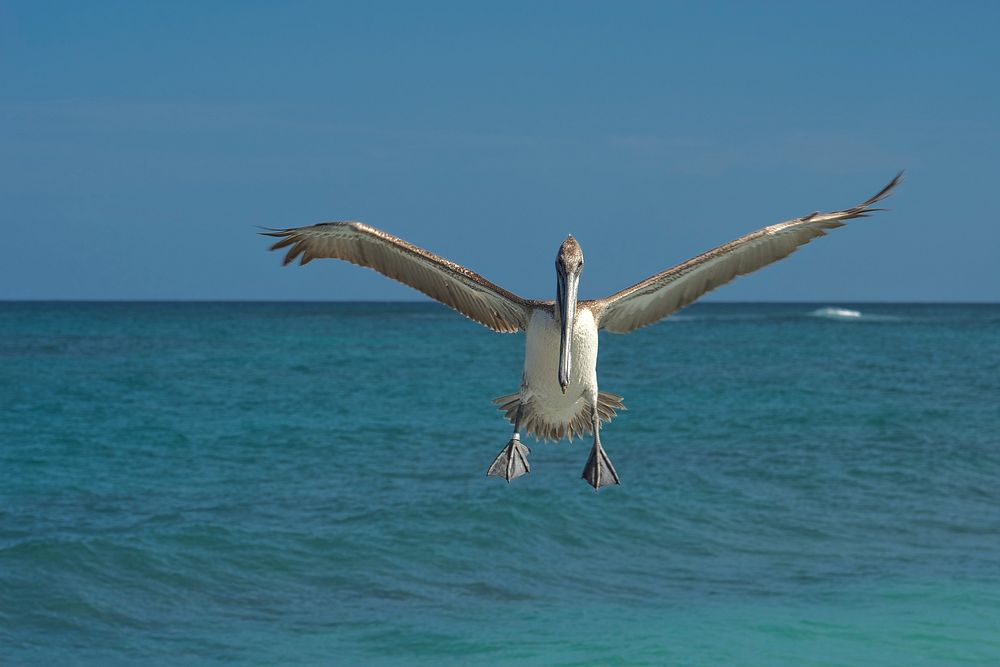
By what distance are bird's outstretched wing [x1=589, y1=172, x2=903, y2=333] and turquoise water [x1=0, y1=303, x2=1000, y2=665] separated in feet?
10.7

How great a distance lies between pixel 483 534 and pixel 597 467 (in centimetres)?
593

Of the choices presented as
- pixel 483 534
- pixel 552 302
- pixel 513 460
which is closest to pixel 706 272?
pixel 552 302

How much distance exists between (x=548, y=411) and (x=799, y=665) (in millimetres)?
3614

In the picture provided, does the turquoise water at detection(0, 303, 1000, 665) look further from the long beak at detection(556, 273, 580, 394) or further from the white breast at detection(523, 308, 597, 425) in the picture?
the long beak at detection(556, 273, 580, 394)

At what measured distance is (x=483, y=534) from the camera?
567 inches

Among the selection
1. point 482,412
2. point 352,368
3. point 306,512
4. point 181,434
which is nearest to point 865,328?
point 352,368

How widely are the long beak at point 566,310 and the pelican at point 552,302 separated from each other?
0.48 m

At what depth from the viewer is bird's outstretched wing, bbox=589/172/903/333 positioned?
843 cm

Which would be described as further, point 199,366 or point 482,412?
point 199,366

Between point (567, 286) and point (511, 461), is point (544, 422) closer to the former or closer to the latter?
point (511, 461)

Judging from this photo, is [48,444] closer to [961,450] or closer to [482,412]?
[482,412]

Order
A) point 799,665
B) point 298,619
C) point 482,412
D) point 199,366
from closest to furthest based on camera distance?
point 799,665 < point 298,619 < point 482,412 < point 199,366

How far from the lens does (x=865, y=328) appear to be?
246 ft

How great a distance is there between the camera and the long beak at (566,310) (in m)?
7.32
